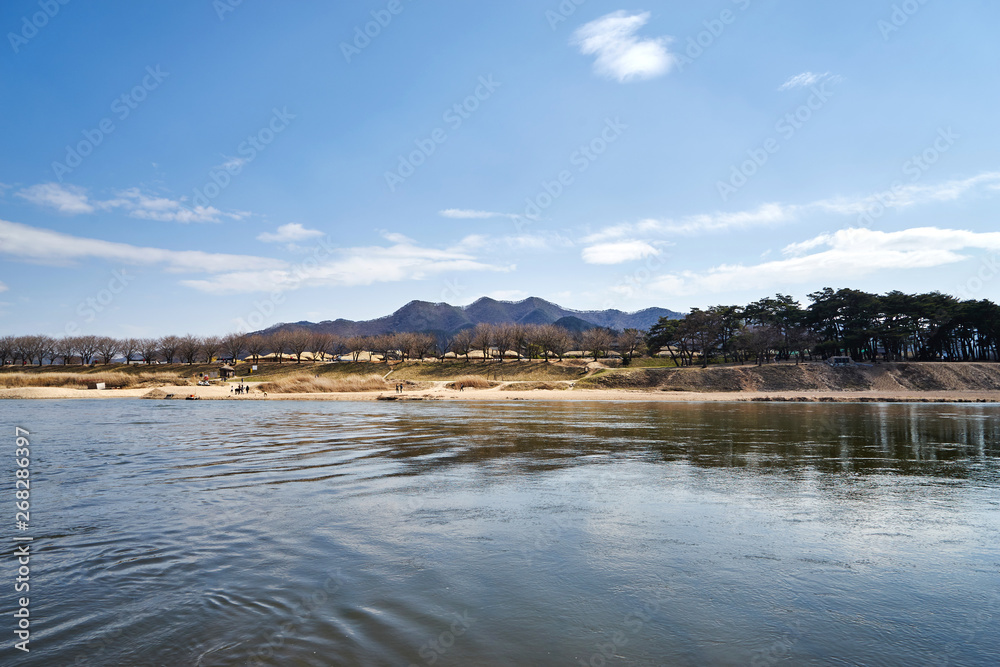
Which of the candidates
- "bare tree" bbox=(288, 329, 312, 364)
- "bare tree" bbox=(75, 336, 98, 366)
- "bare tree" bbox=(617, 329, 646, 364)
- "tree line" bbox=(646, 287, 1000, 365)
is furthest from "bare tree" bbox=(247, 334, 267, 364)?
"tree line" bbox=(646, 287, 1000, 365)

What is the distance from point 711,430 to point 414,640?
31117 millimetres

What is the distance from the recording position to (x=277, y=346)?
130125mm

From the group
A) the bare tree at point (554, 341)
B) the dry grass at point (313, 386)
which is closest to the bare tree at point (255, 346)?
the dry grass at point (313, 386)

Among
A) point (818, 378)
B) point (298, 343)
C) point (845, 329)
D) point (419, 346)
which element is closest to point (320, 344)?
point (298, 343)

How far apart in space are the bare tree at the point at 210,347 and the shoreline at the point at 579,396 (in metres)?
48.1

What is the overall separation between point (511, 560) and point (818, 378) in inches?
3396

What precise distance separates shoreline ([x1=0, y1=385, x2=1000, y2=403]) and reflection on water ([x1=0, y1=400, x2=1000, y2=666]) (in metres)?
48.6

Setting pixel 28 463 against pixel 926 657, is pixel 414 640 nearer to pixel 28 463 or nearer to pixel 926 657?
pixel 926 657

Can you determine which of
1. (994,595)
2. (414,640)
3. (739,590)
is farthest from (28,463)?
(994,595)

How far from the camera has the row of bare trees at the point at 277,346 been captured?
12069 cm

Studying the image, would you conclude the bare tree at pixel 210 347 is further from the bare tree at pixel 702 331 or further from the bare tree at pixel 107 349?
the bare tree at pixel 702 331

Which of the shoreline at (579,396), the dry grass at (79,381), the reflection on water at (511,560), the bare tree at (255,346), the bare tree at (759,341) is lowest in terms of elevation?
the shoreline at (579,396)

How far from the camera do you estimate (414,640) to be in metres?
6.79

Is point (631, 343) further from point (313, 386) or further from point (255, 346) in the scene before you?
point (255, 346)
